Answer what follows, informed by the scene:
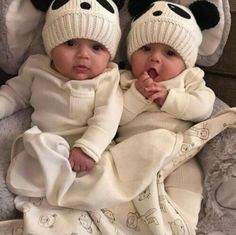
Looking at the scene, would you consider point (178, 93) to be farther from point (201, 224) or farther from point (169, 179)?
point (201, 224)

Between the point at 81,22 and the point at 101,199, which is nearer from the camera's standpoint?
the point at 101,199

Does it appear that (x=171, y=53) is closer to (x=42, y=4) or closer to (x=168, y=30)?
(x=168, y=30)

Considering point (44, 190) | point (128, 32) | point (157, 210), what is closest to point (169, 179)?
point (157, 210)

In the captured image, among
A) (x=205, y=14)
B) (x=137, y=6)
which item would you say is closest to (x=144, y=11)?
(x=137, y=6)

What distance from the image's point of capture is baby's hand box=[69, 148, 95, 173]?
980 millimetres

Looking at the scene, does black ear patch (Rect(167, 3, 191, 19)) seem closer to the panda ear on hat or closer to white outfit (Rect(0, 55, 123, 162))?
the panda ear on hat

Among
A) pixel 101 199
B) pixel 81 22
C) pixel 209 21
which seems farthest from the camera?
pixel 209 21

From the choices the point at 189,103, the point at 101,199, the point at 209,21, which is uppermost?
the point at 209,21

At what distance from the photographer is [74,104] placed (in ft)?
3.50

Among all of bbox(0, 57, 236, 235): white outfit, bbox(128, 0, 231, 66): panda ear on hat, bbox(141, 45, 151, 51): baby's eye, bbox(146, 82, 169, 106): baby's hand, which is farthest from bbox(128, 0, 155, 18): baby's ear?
bbox(0, 57, 236, 235): white outfit

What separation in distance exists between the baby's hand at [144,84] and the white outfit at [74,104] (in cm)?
A: 5

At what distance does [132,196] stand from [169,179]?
0.39 feet

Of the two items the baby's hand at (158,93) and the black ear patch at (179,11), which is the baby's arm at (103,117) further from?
the black ear patch at (179,11)

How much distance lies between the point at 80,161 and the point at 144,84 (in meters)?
0.25
